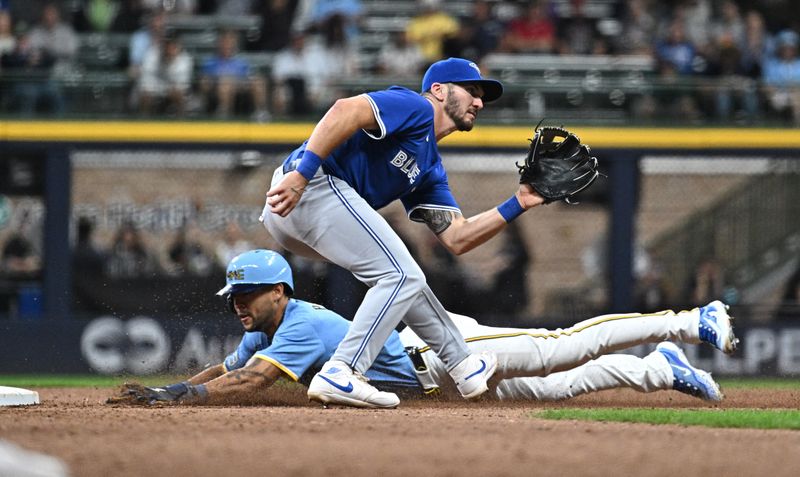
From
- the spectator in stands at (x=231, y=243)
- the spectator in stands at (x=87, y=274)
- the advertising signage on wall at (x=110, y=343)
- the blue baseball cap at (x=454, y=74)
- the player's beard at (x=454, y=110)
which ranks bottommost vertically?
the advertising signage on wall at (x=110, y=343)

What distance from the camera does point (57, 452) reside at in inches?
166

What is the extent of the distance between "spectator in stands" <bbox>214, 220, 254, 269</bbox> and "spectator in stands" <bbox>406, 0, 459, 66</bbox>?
9.63 ft

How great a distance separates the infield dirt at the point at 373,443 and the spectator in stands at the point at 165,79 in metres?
6.95

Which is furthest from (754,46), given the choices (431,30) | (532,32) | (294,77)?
(294,77)

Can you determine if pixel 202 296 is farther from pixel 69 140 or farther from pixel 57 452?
pixel 57 452

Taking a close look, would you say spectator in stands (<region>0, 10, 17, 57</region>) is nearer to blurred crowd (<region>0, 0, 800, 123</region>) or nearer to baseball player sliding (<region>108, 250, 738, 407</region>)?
blurred crowd (<region>0, 0, 800, 123</region>)

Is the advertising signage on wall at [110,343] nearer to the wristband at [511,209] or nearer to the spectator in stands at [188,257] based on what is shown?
the spectator in stands at [188,257]

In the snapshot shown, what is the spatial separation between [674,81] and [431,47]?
265 centimetres

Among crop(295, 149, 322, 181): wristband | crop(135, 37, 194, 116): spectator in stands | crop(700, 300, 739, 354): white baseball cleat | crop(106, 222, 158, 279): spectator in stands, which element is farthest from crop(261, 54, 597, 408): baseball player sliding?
crop(135, 37, 194, 116): spectator in stands

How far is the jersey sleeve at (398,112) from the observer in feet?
18.6

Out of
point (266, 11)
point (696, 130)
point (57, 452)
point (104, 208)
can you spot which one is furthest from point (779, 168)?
point (57, 452)

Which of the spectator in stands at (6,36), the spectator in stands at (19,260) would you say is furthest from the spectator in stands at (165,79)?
the spectator in stands at (19,260)

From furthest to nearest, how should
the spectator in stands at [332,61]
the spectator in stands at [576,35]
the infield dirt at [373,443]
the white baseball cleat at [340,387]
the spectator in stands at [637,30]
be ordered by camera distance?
the spectator in stands at [637,30]
the spectator in stands at [576,35]
the spectator in stands at [332,61]
the white baseball cleat at [340,387]
the infield dirt at [373,443]

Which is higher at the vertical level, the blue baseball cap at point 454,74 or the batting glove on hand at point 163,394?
the blue baseball cap at point 454,74
